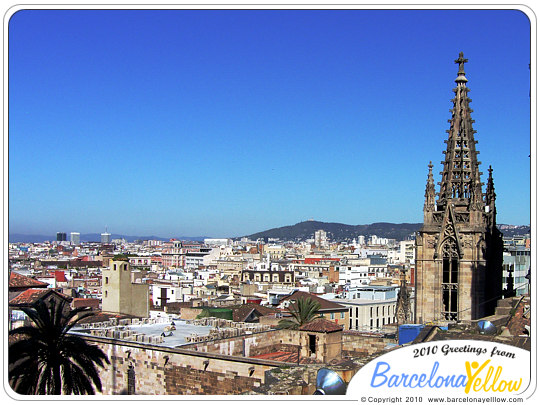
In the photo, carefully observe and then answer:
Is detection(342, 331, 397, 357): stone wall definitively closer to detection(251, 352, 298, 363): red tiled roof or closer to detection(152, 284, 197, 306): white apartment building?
detection(251, 352, 298, 363): red tiled roof

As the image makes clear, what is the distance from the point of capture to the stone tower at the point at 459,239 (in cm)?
3578

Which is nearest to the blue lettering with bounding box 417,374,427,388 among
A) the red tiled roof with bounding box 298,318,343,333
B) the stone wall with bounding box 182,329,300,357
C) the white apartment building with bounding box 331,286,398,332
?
the stone wall with bounding box 182,329,300,357

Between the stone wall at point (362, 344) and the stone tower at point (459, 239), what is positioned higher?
the stone tower at point (459, 239)

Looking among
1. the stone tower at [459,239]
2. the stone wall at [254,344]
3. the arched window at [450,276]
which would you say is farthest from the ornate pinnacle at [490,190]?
the stone wall at [254,344]

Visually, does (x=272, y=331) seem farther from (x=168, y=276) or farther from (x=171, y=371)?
(x=168, y=276)

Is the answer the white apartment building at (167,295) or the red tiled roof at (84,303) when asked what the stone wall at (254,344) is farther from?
the white apartment building at (167,295)

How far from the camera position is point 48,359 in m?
20.0

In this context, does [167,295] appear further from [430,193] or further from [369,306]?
[430,193]

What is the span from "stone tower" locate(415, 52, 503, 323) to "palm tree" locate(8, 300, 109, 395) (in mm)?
20483

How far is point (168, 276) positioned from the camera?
12212 cm

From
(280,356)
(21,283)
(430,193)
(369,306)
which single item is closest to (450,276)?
(430,193)

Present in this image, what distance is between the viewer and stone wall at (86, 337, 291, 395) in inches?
977

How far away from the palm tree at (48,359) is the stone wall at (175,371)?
221 inches

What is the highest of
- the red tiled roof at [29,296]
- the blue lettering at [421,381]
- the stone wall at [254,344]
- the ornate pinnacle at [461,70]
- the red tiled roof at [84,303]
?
the ornate pinnacle at [461,70]
